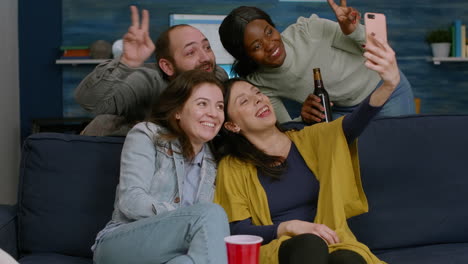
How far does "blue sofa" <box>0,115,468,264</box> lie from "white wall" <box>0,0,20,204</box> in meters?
2.61

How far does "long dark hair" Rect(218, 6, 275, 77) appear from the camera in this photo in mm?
2451

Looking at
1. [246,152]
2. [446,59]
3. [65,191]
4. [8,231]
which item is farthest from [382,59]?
[446,59]

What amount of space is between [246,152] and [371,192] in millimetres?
489

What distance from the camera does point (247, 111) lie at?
200 cm

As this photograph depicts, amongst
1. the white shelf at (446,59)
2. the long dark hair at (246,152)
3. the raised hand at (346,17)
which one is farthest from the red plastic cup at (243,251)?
the white shelf at (446,59)

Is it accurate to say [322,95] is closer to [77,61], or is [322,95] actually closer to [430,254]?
[430,254]

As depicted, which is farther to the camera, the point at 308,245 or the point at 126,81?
the point at 126,81

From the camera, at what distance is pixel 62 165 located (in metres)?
2.10

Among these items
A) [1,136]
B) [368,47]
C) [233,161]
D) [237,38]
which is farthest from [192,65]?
[1,136]

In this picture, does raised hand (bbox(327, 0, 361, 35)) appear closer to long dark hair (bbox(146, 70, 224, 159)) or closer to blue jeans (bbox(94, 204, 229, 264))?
long dark hair (bbox(146, 70, 224, 159))

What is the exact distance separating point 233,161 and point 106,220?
498 millimetres

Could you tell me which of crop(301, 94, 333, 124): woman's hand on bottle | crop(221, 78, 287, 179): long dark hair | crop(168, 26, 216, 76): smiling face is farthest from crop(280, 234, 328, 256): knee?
crop(168, 26, 216, 76): smiling face

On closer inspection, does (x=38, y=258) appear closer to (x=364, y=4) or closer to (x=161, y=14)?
(x=161, y=14)

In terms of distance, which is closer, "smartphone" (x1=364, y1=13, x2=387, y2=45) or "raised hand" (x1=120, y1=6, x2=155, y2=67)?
"smartphone" (x1=364, y1=13, x2=387, y2=45)
